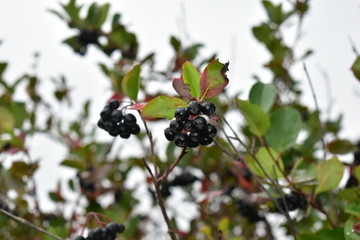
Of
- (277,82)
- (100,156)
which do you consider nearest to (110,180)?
(100,156)

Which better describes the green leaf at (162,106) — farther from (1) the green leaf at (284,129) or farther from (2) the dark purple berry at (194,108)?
(1) the green leaf at (284,129)

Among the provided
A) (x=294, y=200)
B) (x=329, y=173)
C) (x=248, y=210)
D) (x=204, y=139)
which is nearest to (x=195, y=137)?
(x=204, y=139)

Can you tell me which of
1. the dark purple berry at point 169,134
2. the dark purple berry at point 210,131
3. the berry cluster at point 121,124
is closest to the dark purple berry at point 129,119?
the berry cluster at point 121,124

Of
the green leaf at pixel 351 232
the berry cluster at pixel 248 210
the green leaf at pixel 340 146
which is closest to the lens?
the green leaf at pixel 351 232

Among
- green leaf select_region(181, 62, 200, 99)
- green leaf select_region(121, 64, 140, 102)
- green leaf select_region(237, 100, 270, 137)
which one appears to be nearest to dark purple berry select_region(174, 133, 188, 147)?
green leaf select_region(181, 62, 200, 99)

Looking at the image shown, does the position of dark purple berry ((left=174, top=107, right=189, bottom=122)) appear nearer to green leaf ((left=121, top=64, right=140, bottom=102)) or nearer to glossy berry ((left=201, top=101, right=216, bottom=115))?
glossy berry ((left=201, top=101, right=216, bottom=115))
